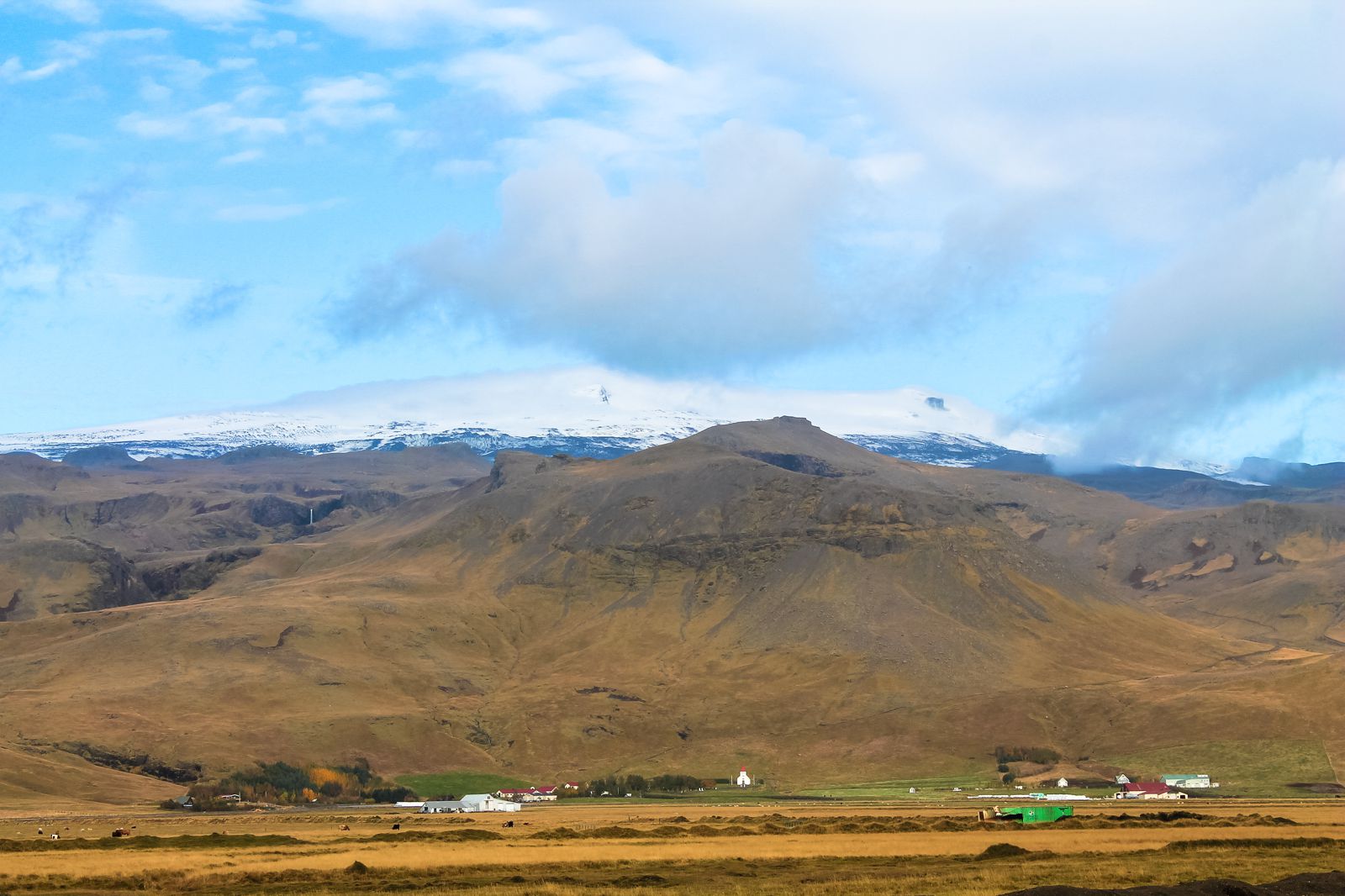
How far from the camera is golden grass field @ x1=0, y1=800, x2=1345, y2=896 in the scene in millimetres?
73438

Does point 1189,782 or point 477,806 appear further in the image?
point 1189,782

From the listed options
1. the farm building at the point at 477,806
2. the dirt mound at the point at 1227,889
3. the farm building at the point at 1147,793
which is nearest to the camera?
the dirt mound at the point at 1227,889

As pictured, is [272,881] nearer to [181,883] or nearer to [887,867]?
[181,883]

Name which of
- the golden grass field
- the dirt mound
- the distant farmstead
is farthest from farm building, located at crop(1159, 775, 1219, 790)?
the dirt mound

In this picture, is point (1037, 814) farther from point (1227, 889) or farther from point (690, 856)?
point (1227, 889)

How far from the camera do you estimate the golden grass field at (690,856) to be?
73.4 meters

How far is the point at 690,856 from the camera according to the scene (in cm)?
8856

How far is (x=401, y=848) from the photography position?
9569 cm

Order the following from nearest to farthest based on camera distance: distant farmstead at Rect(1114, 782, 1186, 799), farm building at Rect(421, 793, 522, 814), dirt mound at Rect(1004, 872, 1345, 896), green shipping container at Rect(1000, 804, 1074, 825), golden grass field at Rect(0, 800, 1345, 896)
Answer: dirt mound at Rect(1004, 872, 1345, 896) < golden grass field at Rect(0, 800, 1345, 896) < green shipping container at Rect(1000, 804, 1074, 825) < farm building at Rect(421, 793, 522, 814) < distant farmstead at Rect(1114, 782, 1186, 799)

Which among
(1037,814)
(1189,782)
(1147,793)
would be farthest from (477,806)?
(1189,782)

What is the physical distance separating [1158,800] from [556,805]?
2592 inches

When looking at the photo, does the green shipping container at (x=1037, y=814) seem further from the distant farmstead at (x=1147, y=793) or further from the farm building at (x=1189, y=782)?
the farm building at (x=1189, y=782)

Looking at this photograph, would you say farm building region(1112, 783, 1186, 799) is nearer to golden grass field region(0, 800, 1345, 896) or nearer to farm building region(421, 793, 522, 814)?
golden grass field region(0, 800, 1345, 896)

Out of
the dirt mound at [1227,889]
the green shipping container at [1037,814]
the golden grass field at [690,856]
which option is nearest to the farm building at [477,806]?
the golden grass field at [690,856]
